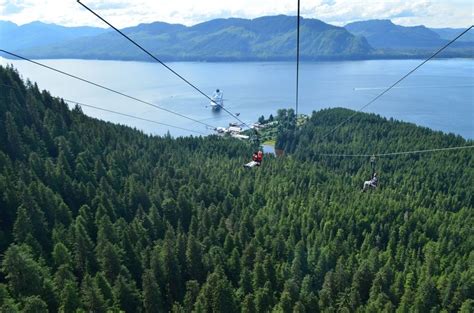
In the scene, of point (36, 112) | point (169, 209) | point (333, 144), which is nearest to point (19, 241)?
point (169, 209)

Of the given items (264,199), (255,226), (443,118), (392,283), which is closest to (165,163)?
(264,199)

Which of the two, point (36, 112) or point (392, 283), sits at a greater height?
point (36, 112)

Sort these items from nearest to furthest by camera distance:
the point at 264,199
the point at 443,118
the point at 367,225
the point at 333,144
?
the point at 367,225
the point at 264,199
the point at 333,144
the point at 443,118

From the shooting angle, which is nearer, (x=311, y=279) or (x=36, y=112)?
(x=311, y=279)

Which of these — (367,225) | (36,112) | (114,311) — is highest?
(36,112)

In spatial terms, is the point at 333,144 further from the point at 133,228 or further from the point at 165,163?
the point at 133,228

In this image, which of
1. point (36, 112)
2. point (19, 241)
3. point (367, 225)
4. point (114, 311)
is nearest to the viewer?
point (114, 311)
